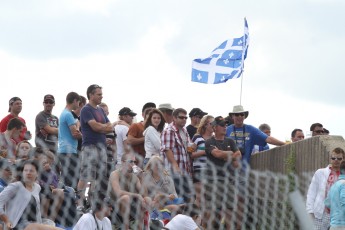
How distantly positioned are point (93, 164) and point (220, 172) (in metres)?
1.59

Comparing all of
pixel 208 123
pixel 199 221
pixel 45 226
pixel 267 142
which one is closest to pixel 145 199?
pixel 199 221

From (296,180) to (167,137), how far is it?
2189 millimetres

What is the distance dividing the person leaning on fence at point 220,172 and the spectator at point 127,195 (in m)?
0.72

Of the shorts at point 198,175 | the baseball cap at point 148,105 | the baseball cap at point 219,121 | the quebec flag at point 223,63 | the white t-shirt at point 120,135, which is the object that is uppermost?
the quebec flag at point 223,63

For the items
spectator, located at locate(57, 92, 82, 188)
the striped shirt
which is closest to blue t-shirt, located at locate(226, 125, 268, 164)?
the striped shirt

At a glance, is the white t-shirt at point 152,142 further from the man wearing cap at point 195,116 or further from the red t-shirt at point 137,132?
the man wearing cap at point 195,116

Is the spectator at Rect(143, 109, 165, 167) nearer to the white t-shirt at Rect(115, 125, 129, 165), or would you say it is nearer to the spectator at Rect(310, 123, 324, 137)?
the white t-shirt at Rect(115, 125, 129, 165)

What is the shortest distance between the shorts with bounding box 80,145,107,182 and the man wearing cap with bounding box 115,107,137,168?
137cm

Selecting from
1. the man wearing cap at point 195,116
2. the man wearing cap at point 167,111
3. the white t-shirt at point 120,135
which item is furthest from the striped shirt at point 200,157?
the white t-shirt at point 120,135

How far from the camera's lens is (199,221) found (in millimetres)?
13008

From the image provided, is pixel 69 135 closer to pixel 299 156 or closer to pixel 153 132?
pixel 153 132

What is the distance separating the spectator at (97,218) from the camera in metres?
12.0

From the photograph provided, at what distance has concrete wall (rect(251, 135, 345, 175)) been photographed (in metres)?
14.7

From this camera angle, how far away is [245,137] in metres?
16.0
